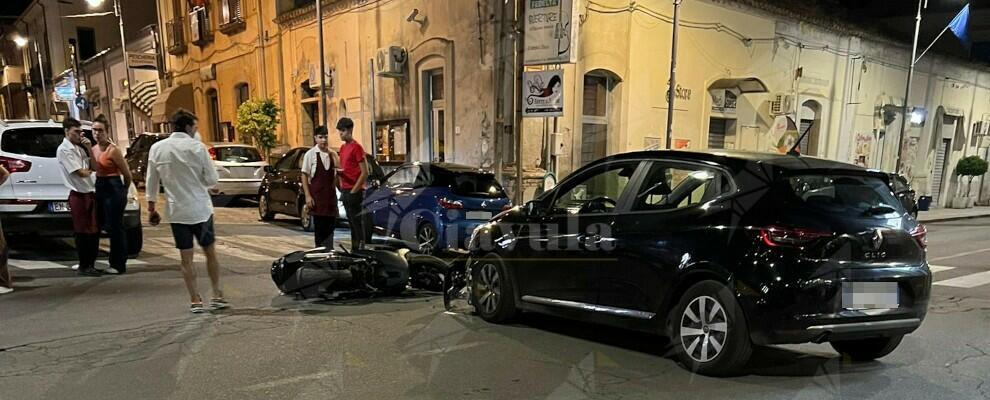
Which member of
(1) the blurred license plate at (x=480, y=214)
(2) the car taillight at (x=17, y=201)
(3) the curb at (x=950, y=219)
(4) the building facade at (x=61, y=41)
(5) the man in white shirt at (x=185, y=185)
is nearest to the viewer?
(5) the man in white shirt at (x=185, y=185)

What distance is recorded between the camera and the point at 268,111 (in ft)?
63.1

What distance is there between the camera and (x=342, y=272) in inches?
229

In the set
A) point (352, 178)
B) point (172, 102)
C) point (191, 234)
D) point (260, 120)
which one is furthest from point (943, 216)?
point (172, 102)

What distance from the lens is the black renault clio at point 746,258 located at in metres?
3.58

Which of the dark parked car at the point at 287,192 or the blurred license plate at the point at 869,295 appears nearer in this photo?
the blurred license plate at the point at 869,295

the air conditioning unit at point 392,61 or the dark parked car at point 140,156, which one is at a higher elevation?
the air conditioning unit at point 392,61

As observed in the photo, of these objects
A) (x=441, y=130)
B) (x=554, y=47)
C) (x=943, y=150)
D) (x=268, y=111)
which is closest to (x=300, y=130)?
(x=268, y=111)

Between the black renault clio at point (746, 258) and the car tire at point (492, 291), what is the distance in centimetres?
68

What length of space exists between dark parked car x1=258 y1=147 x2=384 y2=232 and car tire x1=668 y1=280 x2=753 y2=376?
729cm

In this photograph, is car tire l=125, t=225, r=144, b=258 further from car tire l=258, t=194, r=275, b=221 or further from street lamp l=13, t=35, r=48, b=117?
street lamp l=13, t=35, r=48, b=117

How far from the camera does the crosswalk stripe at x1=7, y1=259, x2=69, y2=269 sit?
711cm

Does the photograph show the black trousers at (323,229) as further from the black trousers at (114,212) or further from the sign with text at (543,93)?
Answer: the sign with text at (543,93)

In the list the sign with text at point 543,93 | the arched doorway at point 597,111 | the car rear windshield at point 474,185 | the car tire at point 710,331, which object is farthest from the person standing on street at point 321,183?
the arched doorway at point 597,111

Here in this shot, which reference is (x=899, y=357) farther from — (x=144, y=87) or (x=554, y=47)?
(x=144, y=87)
